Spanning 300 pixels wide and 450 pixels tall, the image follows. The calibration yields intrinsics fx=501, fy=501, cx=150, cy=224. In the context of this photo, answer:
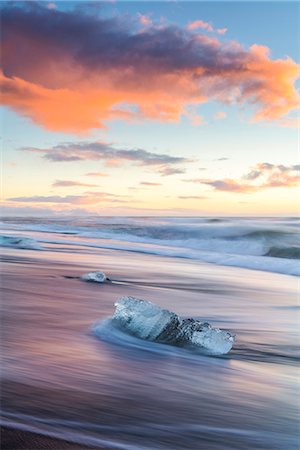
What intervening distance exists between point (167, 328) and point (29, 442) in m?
2.11

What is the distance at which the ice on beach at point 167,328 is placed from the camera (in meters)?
3.94

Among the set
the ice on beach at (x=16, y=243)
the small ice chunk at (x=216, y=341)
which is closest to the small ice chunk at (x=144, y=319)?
the small ice chunk at (x=216, y=341)

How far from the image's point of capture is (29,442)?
2.07 meters

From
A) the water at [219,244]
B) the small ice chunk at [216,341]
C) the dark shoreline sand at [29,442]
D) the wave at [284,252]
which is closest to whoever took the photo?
the dark shoreline sand at [29,442]

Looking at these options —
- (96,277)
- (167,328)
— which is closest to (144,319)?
(167,328)

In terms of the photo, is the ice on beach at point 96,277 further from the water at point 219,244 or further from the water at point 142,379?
the water at point 219,244

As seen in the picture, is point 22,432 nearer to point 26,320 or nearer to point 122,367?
point 122,367

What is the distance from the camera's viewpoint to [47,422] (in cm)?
234

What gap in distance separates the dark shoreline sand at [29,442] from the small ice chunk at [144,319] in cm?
198

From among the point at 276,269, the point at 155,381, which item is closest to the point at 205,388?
the point at 155,381

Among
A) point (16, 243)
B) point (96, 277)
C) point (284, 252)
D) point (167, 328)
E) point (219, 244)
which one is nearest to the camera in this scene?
point (167, 328)

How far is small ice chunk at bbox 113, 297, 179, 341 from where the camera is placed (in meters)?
4.09

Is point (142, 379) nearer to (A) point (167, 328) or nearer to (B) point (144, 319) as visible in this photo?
(A) point (167, 328)

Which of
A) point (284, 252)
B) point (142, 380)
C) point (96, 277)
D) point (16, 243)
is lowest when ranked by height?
point (142, 380)
